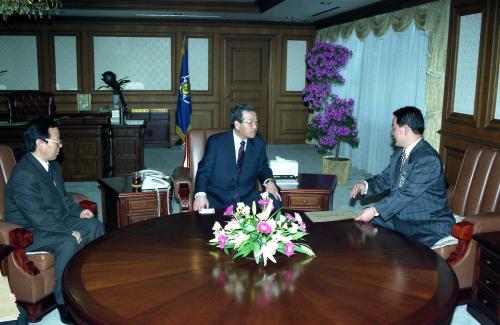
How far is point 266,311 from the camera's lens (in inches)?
69.3

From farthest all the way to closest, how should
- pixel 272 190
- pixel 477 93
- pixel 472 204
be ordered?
pixel 477 93 → pixel 472 204 → pixel 272 190

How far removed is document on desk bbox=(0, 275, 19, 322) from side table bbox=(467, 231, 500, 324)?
2.55 m

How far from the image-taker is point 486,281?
10.2 ft

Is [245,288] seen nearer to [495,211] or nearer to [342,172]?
[495,211]

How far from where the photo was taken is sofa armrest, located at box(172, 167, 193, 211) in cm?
396

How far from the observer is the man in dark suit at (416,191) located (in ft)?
10.1

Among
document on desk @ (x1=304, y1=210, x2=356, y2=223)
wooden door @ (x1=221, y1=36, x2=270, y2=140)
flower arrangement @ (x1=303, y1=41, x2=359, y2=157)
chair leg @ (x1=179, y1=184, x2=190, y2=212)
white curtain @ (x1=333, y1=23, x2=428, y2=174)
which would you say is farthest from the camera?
wooden door @ (x1=221, y1=36, x2=270, y2=140)

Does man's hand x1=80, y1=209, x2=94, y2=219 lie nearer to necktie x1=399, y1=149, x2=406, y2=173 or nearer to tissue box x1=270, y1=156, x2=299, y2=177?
tissue box x1=270, y1=156, x2=299, y2=177

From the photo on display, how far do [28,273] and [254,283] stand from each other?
5.42 ft

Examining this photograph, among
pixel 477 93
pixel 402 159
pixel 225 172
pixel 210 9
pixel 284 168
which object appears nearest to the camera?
pixel 402 159

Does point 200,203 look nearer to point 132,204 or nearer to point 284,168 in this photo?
point 132,204

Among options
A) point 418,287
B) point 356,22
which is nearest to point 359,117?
point 356,22

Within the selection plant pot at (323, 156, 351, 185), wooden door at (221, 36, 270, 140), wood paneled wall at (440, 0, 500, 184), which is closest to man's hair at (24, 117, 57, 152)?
Answer: wood paneled wall at (440, 0, 500, 184)

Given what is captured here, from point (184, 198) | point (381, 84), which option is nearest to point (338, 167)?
point (381, 84)
